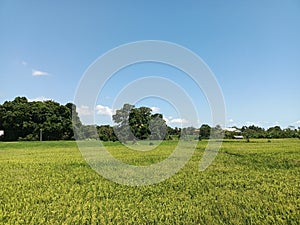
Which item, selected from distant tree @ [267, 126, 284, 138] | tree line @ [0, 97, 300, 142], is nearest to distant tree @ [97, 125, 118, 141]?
tree line @ [0, 97, 300, 142]

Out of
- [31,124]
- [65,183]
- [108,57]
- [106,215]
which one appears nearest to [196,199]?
[106,215]

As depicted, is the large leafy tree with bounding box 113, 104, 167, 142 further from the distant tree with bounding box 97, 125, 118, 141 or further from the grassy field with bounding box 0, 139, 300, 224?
Answer: the grassy field with bounding box 0, 139, 300, 224

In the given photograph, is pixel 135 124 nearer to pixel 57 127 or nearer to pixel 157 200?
pixel 57 127

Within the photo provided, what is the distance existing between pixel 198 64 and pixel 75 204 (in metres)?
7.01

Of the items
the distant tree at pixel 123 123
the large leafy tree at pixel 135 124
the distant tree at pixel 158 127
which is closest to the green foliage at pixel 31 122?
the large leafy tree at pixel 135 124

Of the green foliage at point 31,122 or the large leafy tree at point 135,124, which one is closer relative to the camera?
the large leafy tree at point 135,124

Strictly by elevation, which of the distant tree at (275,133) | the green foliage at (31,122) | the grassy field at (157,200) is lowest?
the grassy field at (157,200)

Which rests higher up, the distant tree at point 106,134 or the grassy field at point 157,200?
the distant tree at point 106,134

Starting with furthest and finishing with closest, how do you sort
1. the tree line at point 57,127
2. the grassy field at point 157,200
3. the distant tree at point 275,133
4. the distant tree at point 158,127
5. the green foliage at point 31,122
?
the green foliage at point 31,122 < the distant tree at point 275,133 < the tree line at point 57,127 < the distant tree at point 158,127 < the grassy field at point 157,200

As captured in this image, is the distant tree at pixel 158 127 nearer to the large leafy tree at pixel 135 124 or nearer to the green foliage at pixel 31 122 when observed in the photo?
the large leafy tree at pixel 135 124

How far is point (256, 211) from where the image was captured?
16.0 feet

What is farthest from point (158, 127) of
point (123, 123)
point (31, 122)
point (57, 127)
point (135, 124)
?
point (31, 122)

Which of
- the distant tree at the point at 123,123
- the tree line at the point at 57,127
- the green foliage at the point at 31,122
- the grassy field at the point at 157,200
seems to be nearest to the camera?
the grassy field at the point at 157,200

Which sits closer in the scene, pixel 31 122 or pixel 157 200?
pixel 157 200
